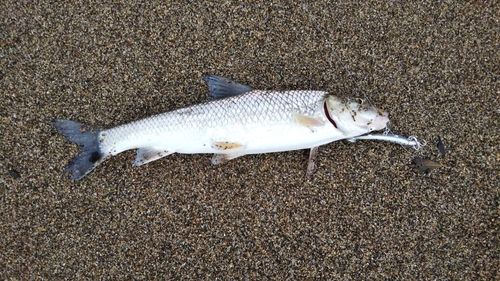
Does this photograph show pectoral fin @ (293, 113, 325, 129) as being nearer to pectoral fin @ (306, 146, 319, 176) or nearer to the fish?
the fish

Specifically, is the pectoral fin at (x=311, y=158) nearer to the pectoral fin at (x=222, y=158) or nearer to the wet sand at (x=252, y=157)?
the wet sand at (x=252, y=157)

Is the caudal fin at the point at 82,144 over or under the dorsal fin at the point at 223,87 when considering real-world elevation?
under

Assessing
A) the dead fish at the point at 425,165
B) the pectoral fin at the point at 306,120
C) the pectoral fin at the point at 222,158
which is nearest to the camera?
the pectoral fin at the point at 306,120

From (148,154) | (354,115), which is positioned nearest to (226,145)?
(148,154)

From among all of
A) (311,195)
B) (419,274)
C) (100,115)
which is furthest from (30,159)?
(419,274)

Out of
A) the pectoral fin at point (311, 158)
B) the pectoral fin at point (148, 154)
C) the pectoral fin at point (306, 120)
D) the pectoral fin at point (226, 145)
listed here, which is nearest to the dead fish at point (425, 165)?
the pectoral fin at point (311, 158)

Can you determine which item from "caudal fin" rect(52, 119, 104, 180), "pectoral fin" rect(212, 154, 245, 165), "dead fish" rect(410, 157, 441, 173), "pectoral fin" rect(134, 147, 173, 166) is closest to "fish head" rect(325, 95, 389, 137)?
"dead fish" rect(410, 157, 441, 173)

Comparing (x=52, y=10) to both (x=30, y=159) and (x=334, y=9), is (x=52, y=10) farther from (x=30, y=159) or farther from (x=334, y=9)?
(x=334, y=9)
